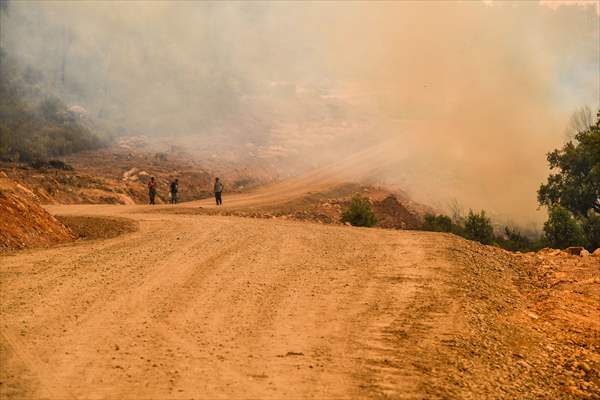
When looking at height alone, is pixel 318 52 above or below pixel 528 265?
above

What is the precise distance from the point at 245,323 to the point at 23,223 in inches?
326

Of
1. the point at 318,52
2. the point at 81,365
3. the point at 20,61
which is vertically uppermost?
the point at 318,52

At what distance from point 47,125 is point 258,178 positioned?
16.4m

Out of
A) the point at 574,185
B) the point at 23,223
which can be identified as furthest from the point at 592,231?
the point at 23,223

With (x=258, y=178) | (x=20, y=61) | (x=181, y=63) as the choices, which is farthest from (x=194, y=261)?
(x=181, y=63)

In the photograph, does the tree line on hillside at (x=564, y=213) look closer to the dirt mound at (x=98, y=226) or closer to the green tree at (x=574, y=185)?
the green tree at (x=574, y=185)

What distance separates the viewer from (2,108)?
45531 millimetres

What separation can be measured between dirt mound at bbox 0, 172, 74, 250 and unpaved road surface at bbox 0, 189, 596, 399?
0.87 meters

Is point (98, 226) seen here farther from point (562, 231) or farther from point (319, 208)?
point (562, 231)

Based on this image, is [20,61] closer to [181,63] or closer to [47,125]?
[47,125]

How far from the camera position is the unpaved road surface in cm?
752

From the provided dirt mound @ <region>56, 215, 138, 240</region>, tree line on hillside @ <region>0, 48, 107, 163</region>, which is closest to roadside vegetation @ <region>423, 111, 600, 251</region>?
dirt mound @ <region>56, 215, 138, 240</region>

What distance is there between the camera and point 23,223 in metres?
15.3

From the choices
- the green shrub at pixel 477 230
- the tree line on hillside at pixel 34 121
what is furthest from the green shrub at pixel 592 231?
the tree line on hillside at pixel 34 121
